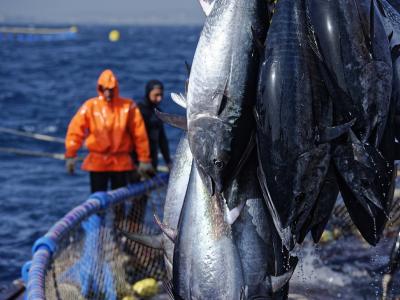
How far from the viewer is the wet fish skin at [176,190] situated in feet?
12.0

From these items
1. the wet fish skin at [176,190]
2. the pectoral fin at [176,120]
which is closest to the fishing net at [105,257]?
the wet fish skin at [176,190]

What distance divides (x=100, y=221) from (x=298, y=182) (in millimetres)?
3411

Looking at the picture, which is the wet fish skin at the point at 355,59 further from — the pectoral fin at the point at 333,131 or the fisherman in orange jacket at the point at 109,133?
the fisherman in orange jacket at the point at 109,133

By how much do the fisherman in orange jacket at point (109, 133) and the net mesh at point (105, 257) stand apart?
617 millimetres

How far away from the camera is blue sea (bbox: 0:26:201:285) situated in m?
10.5

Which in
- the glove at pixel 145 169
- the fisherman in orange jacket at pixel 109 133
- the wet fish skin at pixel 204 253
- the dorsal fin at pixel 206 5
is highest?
the dorsal fin at pixel 206 5

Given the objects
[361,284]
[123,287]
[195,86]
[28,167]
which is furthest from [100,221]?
[28,167]

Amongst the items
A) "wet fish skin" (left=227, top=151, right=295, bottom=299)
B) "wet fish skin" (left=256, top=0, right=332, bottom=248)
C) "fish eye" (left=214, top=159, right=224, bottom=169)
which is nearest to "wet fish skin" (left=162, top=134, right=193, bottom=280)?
"wet fish skin" (left=227, top=151, right=295, bottom=299)

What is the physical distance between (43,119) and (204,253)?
1830 cm

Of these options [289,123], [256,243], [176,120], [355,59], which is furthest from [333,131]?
[176,120]

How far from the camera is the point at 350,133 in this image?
9.93 ft

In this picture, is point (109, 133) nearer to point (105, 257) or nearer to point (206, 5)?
point (105, 257)

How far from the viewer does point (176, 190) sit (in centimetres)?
371

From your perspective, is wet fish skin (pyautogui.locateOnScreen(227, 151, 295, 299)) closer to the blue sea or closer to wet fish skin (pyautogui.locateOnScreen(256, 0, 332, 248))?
wet fish skin (pyautogui.locateOnScreen(256, 0, 332, 248))
